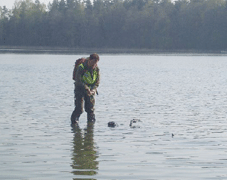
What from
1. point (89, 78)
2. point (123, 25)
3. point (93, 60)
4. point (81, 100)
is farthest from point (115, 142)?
point (123, 25)

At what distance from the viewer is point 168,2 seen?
173m

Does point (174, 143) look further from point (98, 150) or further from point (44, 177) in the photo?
point (44, 177)

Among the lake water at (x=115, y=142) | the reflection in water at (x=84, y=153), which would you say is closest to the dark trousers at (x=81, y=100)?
the lake water at (x=115, y=142)

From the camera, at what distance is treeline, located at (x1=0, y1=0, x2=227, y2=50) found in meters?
152

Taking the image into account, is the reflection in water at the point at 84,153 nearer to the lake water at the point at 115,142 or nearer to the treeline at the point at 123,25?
the lake water at the point at 115,142

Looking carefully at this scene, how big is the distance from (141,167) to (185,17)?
151355mm

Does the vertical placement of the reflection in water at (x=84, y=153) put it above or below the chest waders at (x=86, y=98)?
below

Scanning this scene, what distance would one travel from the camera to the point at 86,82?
14180 mm

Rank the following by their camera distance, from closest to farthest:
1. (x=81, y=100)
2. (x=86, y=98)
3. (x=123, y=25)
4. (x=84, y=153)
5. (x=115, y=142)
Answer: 1. (x=84, y=153)
2. (x=115, y=142)
3. (x=86, y=98)
4. (x=81, y=100)
5. (x=123, y=25)

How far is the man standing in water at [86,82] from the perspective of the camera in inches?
544

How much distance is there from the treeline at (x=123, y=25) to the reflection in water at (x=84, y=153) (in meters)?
135

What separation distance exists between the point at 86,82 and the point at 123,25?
512ft

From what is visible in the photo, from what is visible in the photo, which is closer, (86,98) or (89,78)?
(89,78)

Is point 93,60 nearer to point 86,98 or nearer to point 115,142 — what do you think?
point 86,98
